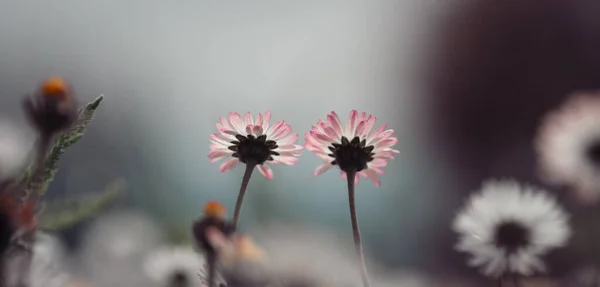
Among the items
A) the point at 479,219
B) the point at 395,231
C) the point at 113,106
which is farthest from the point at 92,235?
the point at 113,106

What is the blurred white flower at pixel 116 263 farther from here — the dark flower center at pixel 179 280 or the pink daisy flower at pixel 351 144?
the pink daisy flower at pixel 351 144

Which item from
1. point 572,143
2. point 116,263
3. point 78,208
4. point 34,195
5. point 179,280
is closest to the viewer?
point 34,195

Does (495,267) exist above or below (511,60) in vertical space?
below

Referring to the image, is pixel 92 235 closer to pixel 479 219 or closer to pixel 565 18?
pixel 479 219

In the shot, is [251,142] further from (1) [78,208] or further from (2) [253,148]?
(1) [78,208]

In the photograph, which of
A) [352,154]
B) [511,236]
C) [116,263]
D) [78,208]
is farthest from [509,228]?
[116,263]

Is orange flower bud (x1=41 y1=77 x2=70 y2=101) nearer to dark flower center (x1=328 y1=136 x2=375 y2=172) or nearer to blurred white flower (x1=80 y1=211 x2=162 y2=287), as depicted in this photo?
dark flower center (x1=328 y1=136 x2=375 y2=172)
